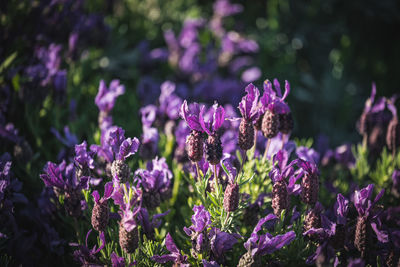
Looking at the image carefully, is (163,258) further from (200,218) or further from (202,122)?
(202,122)

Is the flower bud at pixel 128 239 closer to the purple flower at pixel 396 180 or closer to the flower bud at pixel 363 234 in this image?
the flower bud at pixel 363 234

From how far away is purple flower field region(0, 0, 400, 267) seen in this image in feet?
3.50

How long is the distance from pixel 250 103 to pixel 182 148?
490 millimetres

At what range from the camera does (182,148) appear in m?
1.49

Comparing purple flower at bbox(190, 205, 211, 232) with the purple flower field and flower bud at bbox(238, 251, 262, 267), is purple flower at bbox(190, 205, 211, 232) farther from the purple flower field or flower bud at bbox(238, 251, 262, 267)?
flower bud at bbox(238, 251, 262, 267)

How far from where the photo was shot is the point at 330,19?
2.86m

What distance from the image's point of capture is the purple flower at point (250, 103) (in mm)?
1062

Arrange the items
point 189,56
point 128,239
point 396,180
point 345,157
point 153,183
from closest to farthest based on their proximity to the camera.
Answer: point 128,239, point 153,183, point 396,180, point 345,157, point 189,56

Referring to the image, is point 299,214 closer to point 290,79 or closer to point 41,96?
point 41,96

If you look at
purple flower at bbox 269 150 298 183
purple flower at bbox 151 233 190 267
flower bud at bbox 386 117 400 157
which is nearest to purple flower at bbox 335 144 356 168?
flower bud at bbox 386 117 400 157

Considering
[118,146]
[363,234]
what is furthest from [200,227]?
[363,234]

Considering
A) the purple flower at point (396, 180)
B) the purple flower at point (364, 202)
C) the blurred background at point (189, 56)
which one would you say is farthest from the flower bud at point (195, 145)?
the purple flower at point (396, 180)

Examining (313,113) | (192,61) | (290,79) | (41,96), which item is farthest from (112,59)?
(313,113)

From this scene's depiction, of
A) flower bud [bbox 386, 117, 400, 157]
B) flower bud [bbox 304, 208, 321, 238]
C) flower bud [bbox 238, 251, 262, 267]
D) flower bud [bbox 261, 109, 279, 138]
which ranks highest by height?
flower bud [bbox 261, 109, 279, 138]
